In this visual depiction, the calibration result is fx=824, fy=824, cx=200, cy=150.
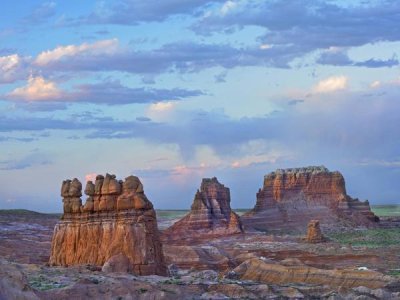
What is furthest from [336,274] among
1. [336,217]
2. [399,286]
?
[336,217]

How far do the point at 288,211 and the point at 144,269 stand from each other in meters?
89.7

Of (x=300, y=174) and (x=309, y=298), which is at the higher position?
(x=300, y=174)

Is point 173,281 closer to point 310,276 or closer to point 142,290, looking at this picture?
point 142,290

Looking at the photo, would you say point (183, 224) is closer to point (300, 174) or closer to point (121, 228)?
point (300, 174)

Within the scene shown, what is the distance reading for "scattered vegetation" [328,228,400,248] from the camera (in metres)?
108

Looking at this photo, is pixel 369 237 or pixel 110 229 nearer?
pixel 110 229

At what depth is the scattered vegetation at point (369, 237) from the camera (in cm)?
10812

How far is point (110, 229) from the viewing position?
169 ft

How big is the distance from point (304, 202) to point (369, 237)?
2188 cm

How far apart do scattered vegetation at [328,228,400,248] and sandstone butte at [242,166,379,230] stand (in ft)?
24.8

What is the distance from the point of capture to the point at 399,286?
175 feet

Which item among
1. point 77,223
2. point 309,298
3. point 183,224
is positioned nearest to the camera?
point 309,298

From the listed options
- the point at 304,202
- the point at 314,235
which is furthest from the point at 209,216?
the point at 304,202

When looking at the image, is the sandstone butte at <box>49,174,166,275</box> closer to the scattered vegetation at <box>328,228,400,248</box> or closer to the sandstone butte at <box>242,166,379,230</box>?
the scattered vegetation at <box>328,228,400,248</box>
